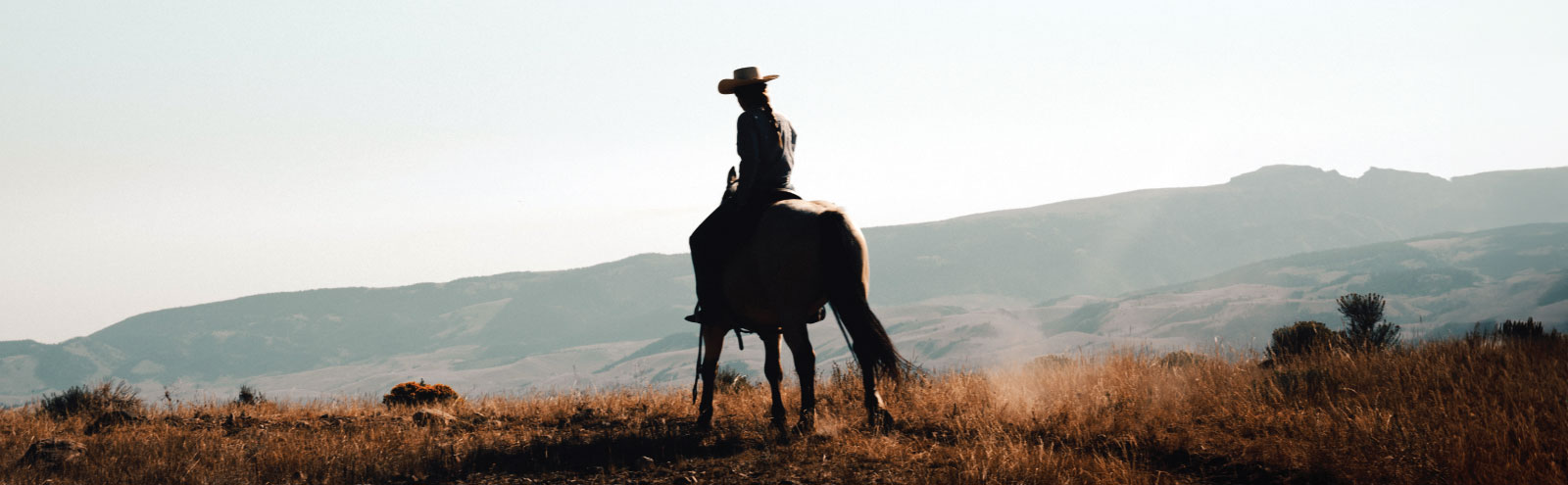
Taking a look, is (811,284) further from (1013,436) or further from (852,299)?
(1013,436)

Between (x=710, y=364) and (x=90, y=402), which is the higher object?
(x=90, y=402)

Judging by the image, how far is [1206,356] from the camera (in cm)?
1118

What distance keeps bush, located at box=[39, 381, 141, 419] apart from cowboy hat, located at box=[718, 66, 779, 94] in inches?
321

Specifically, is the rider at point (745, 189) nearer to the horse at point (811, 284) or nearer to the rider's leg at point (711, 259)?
the rider's leg at point (711, 259)

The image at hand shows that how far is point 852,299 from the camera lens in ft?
26.8

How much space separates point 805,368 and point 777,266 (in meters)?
0.89

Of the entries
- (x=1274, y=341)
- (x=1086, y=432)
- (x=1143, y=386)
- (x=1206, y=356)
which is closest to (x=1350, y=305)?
(x=1274, y=341)

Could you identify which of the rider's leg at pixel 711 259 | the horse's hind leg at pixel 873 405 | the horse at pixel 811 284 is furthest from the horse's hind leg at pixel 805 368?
the rider's leg at pixel 711 259

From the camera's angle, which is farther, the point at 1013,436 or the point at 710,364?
the point at 710,364

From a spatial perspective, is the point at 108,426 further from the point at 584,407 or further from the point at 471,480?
the point at 471,480

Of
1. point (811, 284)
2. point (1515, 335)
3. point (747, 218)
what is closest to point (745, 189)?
point (747, 218)

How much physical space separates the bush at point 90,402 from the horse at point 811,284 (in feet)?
27.0

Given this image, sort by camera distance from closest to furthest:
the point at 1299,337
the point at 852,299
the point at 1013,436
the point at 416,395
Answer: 1. the point at 1013,436
2. the point at 852,299
3. the point at 416,395
4. the point at 1299,337

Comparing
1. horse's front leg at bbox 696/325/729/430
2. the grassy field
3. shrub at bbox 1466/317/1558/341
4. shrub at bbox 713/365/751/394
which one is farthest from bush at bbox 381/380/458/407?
shrub at bbox 1466/317/1558/341
